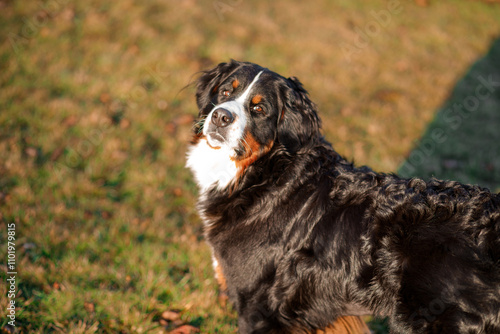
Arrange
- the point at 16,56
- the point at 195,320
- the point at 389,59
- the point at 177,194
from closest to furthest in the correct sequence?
the point at 195,320 → the point at 177,194 → the point at 16,56 → the point at 389,59

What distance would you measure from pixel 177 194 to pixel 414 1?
10057 millimetres

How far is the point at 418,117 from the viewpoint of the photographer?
21.5ft

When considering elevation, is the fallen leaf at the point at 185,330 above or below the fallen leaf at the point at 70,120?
below

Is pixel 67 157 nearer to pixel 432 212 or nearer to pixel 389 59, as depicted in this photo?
pixel 432 212

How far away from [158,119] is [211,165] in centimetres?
297

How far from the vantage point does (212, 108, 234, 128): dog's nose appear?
8.98ft

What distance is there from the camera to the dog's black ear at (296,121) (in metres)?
2.88

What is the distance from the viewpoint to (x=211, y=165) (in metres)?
2.97

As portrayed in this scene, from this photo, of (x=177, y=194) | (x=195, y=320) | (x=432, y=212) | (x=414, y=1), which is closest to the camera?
(x=432, y=212)

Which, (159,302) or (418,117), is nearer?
(159,302)

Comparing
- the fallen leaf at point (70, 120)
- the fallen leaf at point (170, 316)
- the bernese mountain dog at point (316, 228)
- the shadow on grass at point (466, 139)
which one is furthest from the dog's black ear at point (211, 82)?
the shadow on grass at point (466, 139)

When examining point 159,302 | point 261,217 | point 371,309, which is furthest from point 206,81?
point 371,309

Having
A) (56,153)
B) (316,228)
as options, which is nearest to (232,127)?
(316,228)

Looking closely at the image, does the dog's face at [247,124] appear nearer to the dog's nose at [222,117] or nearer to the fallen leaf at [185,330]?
the dog's nose at [222,117]
